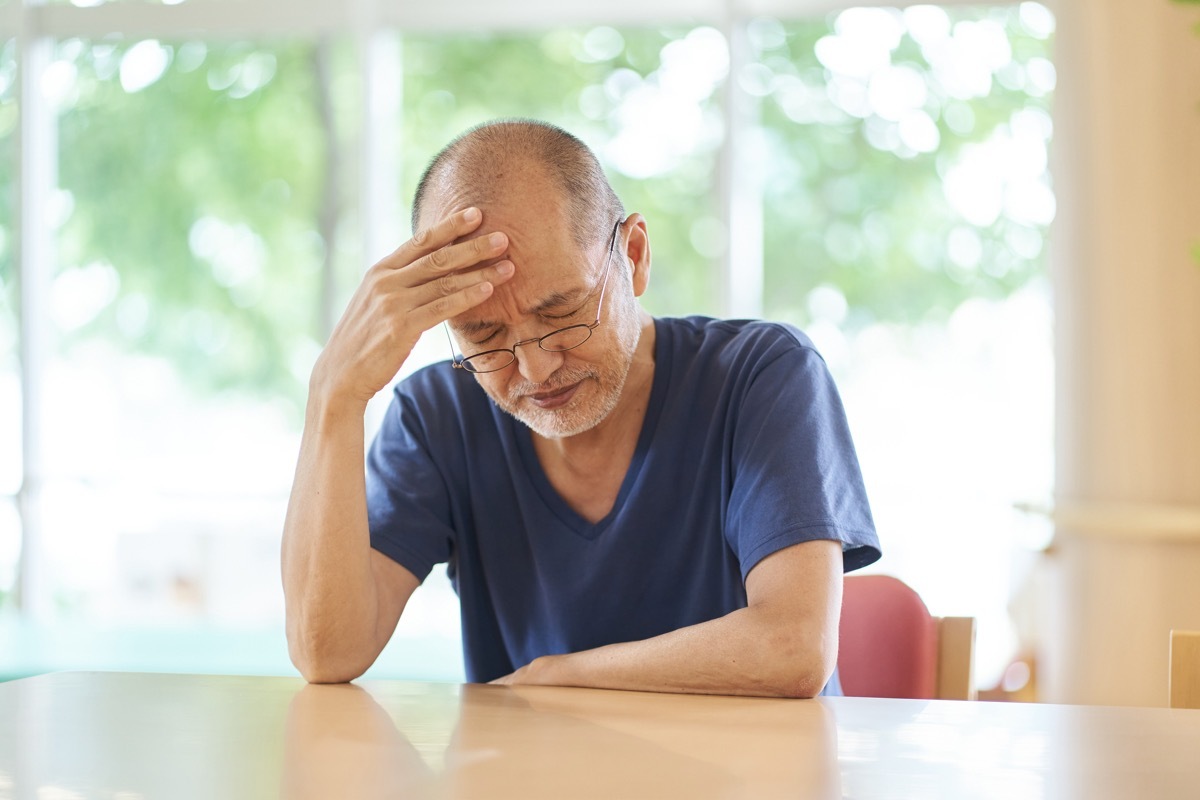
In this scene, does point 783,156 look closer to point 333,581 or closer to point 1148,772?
point 333,581

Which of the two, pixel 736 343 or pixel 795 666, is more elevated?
pixel 736 343

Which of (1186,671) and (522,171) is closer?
(1186,671)

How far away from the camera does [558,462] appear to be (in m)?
1.65

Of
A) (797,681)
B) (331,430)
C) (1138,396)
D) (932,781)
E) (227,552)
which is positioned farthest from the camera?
(227,552)

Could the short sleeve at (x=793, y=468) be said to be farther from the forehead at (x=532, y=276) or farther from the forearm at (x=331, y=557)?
the forearm at (x=331, y=557)

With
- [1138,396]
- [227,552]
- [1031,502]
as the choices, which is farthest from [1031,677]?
[227,552]

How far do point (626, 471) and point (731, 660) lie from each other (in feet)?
1.40

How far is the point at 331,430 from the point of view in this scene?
1467 mm

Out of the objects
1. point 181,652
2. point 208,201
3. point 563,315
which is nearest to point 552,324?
point 563,315

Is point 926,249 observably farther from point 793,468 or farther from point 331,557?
point 331,557

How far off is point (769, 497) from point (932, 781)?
1.61 ft

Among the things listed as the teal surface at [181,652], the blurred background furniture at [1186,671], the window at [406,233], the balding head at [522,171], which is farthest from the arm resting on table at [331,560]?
the window at [406,233]

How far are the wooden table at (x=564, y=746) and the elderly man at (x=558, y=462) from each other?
0.13 m

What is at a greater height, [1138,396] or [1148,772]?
[1138,396]
